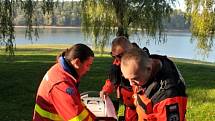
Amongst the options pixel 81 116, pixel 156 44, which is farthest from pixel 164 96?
pixel 156 44

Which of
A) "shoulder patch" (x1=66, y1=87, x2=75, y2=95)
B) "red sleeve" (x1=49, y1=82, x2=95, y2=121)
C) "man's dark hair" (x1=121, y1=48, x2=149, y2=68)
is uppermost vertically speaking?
"man's dark hair" (x1=121, y1=48, x2=149, y2=68)

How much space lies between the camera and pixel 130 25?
18.9 metres

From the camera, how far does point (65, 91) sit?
3576 mm

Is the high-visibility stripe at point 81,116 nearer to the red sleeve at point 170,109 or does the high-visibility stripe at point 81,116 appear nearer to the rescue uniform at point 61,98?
the rescue uniform at point 61,98

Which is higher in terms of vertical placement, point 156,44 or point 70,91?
point 70,91

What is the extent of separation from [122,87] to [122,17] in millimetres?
12132

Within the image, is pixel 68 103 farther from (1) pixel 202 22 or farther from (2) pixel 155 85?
(1) pixel 202 22

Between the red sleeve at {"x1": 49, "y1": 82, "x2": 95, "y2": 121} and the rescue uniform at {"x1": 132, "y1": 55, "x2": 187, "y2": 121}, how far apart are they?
584mm

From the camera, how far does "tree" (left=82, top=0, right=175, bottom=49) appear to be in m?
17.3

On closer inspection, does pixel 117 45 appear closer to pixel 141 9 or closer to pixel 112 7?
pixel 112 7

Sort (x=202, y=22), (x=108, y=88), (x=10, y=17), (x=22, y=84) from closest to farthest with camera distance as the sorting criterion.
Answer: (x=108, y=88), (x=10, y=17), (x=22, y=84), (x=202, y=22)

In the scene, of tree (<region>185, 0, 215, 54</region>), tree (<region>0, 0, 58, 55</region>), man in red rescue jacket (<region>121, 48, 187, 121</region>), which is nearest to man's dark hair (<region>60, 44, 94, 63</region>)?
man in red rescue jacket (<region>121, 48, 187, 121</region>)

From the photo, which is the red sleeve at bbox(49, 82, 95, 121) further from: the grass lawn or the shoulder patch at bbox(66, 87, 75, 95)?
the grass lawn

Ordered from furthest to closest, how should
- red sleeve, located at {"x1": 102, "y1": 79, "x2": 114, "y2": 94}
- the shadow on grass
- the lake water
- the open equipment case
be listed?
the lake water, the shadow on grass, red sleeve, located at {"x1": 102, "y1": 79, "x2": 114, "y2": 94}, the open equipment case
